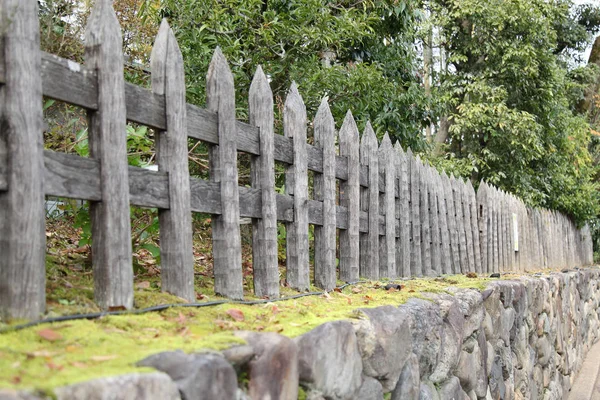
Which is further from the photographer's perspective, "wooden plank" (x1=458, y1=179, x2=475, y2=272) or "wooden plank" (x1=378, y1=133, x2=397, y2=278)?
"wooden plank" (x1=458, y1=179, x2=475, y2=272)

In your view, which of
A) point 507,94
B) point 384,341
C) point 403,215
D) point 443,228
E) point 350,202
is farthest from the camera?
point 507,94

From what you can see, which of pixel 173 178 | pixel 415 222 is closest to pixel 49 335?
pixel 173 178

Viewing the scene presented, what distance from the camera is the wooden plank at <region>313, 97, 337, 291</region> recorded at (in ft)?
14.6

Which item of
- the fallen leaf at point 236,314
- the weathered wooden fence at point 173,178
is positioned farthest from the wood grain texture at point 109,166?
the fallen leaf at point 236,314

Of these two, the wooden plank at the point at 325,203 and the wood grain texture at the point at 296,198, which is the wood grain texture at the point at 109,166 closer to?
the wood grain texture at the point at 296,198

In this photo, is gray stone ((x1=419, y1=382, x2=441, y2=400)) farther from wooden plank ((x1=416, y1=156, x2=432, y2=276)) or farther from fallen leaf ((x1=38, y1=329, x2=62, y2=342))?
wooden plank ((x1=416, y1=156, x2=432, y2=276))

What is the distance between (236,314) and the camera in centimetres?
284

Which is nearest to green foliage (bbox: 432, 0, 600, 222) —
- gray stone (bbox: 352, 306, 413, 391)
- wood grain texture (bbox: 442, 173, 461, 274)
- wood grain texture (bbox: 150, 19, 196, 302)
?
wood grain texture (bbox: 442, 173, 461, 274)

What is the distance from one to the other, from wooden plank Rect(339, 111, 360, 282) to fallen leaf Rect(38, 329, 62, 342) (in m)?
3.09

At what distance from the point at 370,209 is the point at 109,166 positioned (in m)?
3.10

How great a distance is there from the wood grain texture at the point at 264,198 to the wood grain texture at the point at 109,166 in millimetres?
1118

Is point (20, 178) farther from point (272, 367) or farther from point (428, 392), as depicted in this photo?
point (428, 392)

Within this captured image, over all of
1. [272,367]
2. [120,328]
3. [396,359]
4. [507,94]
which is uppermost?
[507,94]

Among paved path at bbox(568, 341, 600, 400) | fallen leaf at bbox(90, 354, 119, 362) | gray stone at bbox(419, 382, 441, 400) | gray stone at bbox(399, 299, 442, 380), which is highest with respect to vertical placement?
fallen leaf at bbox(90, 354, 119, 362)
